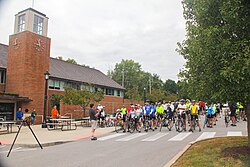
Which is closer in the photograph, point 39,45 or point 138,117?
point 138,117

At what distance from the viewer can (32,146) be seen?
11.5 metres

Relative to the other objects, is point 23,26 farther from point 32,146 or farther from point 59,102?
point 32,146

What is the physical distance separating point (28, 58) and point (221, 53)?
2397 cm

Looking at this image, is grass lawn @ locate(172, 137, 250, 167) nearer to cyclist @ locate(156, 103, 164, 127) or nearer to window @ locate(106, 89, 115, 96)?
cyclist @ locate(156, 103, 164, 127)

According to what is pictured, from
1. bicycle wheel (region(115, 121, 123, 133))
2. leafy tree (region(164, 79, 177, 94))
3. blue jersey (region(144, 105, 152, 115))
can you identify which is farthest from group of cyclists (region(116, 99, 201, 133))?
leafy tree (region(164, 79, 177, 94))

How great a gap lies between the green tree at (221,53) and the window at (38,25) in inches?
945

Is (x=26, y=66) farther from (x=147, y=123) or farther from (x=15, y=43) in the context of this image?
(x=147, y=123)

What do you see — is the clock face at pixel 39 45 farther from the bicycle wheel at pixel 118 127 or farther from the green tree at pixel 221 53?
the green tree at pixel 221 53

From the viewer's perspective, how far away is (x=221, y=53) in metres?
6.35

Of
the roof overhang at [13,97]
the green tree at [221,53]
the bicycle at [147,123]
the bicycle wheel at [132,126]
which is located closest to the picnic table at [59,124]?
the bicycle wheel at [132,126]

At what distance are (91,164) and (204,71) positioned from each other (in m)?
4.26

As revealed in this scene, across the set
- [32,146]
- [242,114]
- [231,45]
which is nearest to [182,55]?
[231,45]

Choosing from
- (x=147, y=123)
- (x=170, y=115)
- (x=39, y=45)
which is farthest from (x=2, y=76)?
(x=170, y=115)

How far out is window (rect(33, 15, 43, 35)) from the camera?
1103 inches
